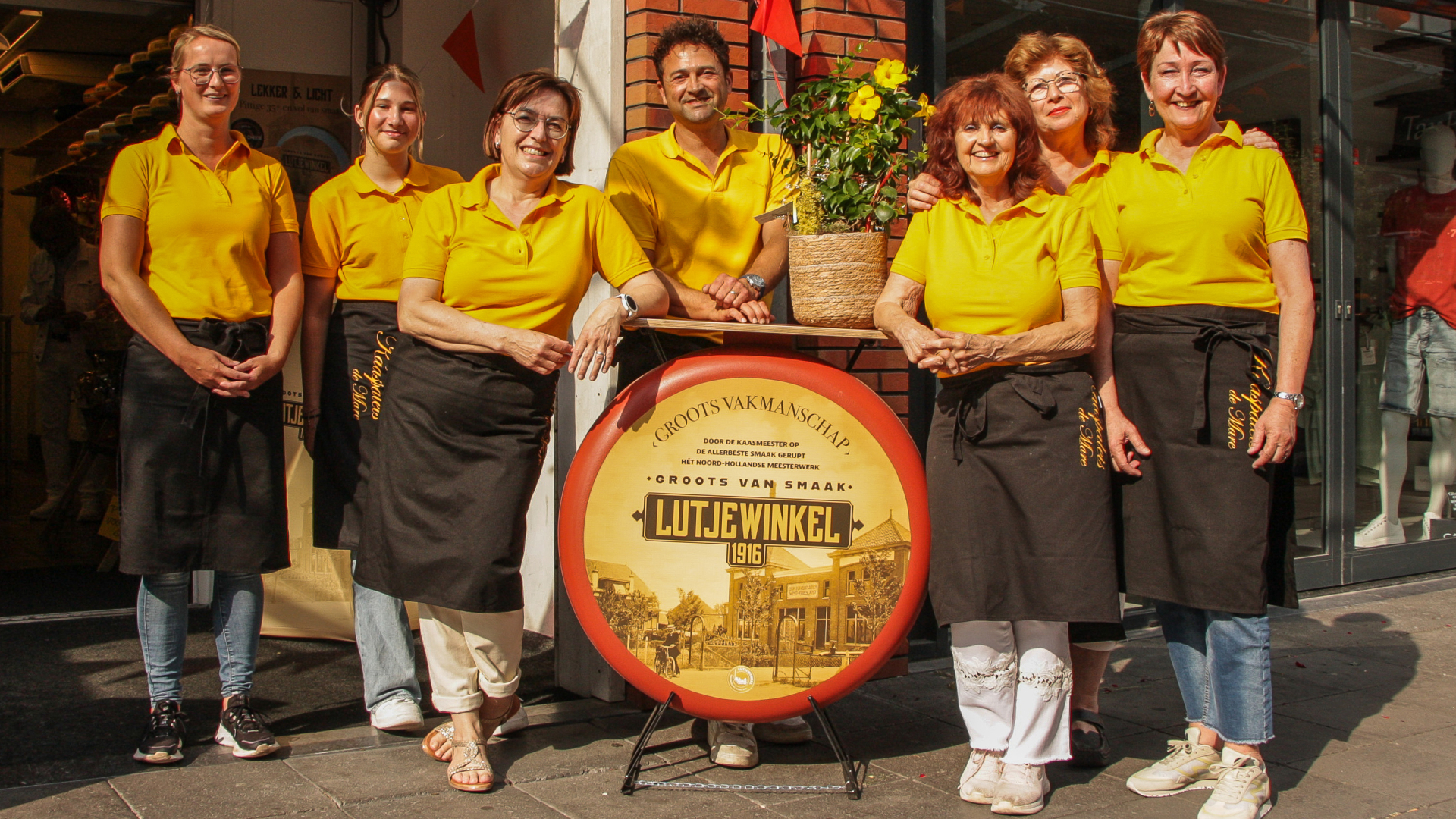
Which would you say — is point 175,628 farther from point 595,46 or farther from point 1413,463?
point 1413,463

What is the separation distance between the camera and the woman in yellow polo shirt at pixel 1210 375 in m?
3.24

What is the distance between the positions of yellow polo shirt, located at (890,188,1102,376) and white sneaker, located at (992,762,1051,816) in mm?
1138

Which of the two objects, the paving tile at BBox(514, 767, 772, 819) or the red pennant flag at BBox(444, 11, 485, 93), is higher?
the red pennant flag at BBox(444, 11, 485, 93)

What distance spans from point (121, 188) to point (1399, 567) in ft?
20.0

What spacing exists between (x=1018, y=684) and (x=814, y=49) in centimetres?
227

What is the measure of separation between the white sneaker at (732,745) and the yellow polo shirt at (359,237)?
1588 mm

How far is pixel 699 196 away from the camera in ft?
12.0

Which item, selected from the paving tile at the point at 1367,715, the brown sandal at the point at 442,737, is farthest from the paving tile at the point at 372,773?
the paving tile at the point at 1367,715

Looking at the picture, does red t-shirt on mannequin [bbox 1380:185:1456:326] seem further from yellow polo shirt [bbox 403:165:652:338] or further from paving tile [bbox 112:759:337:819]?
paving tile [bbox 112:759:337:819]

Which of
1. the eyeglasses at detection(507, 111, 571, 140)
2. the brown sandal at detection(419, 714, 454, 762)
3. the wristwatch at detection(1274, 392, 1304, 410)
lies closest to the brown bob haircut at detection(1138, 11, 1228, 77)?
the wristwatch at detection(1274, 392, 1304, 410)

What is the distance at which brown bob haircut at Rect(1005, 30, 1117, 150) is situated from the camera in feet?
11.9

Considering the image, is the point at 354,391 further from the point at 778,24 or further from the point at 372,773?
the point at 778,24

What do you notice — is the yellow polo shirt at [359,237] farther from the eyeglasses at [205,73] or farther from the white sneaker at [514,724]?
the white sneaker at [514,724]

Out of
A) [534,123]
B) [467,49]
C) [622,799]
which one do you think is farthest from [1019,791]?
[467,49]
